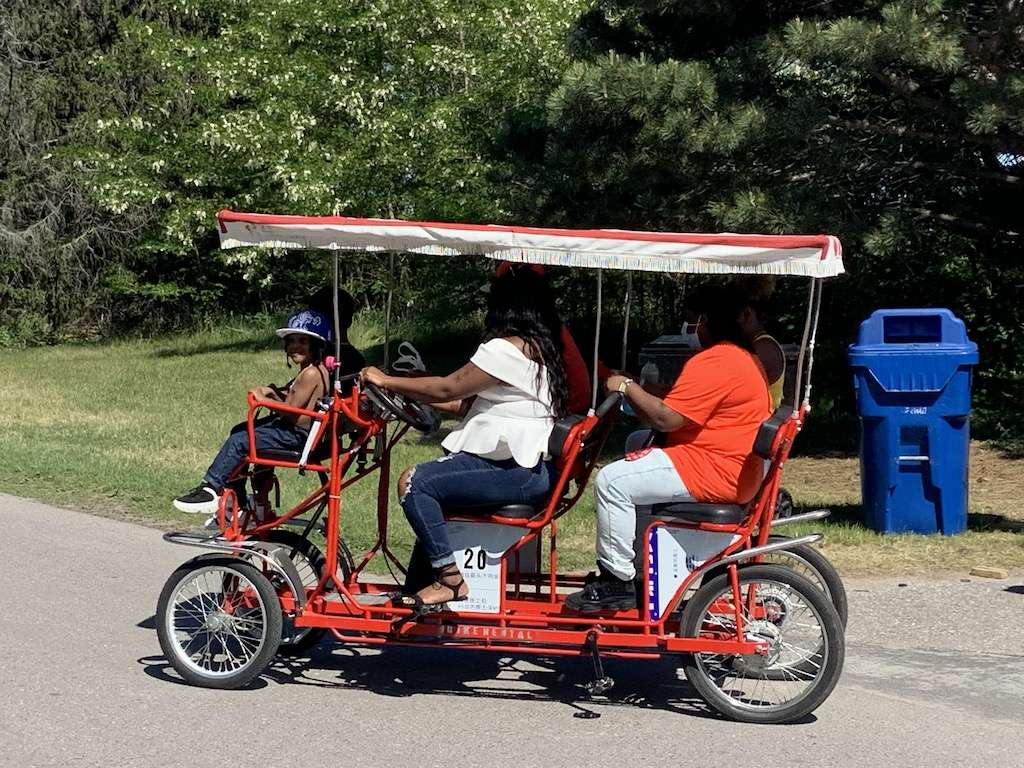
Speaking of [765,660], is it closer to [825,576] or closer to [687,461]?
[825,576]

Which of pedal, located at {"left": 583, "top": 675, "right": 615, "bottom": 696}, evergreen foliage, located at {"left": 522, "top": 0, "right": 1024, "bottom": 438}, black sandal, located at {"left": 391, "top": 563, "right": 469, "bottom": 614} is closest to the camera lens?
pedal, located at {"left": 583, "top": 675, "right": 615, "bottom": 696}

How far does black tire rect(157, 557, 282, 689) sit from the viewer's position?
6.22 meters

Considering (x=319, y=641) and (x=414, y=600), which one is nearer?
(x=414, y=600)

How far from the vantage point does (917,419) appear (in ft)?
30.6

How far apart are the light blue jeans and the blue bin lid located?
3701 mm

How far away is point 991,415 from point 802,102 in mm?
4507

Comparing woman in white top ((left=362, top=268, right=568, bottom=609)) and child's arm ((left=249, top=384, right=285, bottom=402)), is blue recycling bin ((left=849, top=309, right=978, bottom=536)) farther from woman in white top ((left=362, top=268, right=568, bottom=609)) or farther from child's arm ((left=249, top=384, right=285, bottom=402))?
child's arm ((left=249, top=384, right=285, bottom=402))

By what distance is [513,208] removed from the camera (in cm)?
1384

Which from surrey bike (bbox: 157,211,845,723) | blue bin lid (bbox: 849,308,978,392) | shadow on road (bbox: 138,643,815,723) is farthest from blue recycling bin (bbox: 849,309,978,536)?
shadow on road (bbox: 138,643,815,723)

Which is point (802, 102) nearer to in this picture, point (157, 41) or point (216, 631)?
point (216, 631)

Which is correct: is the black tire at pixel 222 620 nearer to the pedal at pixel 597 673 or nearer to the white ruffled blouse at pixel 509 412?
the white ruffled blouse at pixel 509 412

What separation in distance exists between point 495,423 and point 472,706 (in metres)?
1.18

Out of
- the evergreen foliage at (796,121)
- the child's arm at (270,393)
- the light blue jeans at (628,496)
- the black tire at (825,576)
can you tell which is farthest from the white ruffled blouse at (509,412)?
the evergreen foliage at (796,121)

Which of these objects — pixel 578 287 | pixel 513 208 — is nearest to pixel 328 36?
pixel 578 287
